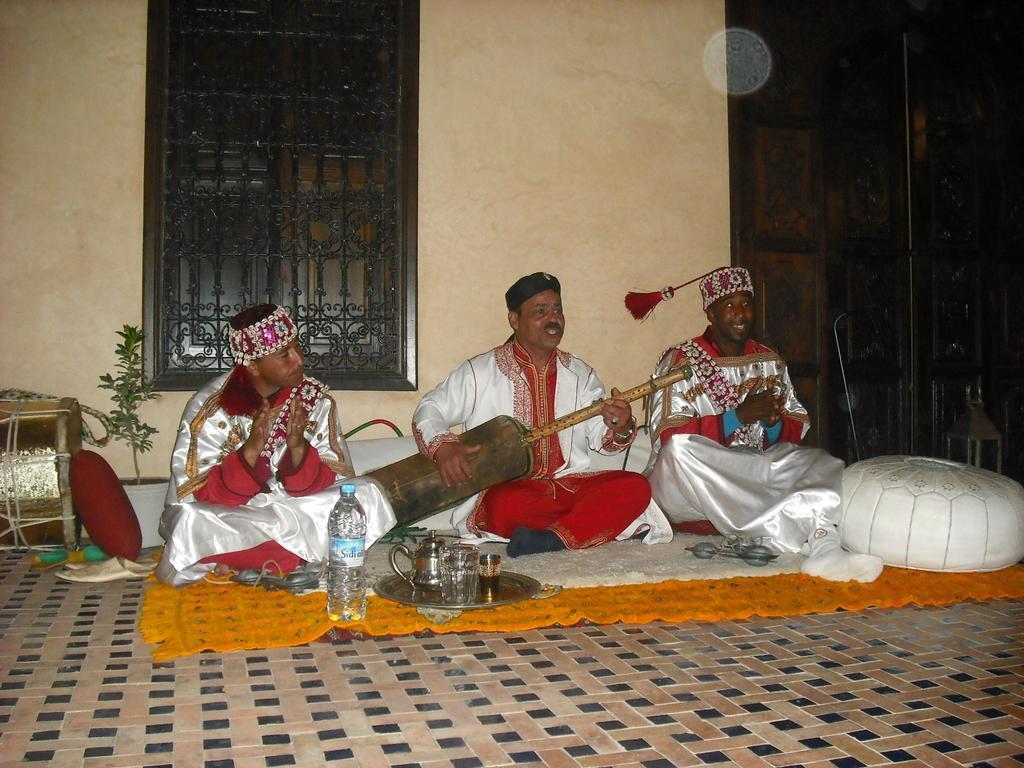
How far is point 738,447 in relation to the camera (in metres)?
4.55

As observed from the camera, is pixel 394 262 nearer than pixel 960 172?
Yes

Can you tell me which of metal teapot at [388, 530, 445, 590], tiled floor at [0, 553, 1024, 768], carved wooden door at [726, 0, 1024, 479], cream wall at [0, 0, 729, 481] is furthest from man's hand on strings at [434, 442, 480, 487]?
carved wooden door at [726, 0, 1024, 479]

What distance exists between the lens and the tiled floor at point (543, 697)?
7.09 ft

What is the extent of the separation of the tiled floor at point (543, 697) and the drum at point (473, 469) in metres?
1.14

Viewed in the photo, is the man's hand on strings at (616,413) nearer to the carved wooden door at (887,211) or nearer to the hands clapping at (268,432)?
the hands clapping at (268,432)

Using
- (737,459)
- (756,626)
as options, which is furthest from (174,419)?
(756,626)

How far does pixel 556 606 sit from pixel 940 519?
65.3 inches

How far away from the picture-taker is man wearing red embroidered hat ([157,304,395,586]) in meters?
3.66

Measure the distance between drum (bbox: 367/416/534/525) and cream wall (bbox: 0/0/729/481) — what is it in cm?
127

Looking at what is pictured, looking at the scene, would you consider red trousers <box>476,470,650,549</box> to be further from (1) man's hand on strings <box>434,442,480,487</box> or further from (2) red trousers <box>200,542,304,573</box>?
(2) red trousers <box>200,542,304,573</box>

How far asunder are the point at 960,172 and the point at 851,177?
893mm

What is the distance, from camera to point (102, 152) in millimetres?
5113

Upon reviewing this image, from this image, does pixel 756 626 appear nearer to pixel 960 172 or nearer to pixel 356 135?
pixel 356 135

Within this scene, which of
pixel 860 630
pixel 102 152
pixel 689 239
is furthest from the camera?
pixel 689 239
